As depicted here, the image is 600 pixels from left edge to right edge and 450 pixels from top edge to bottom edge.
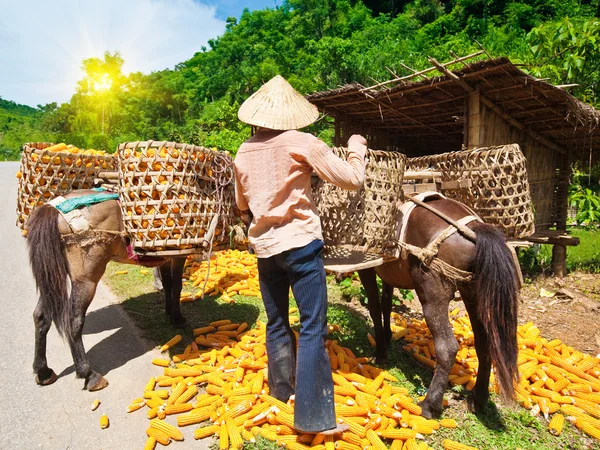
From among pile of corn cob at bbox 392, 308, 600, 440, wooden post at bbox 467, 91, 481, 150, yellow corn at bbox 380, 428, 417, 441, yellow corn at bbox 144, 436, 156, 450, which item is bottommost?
pile of corn cob at bbox 392, 308, 600, 440

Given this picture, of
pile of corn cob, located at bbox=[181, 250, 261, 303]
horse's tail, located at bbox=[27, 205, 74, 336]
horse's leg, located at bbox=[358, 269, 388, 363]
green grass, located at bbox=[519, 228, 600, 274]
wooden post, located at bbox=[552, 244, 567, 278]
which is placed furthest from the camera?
green grass, located at bbox=[519, 228, 600, 274]

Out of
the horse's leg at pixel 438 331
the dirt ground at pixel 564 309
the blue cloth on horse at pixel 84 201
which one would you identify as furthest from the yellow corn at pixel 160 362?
the dirt ground at pixel 564 309

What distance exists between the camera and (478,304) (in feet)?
9.11

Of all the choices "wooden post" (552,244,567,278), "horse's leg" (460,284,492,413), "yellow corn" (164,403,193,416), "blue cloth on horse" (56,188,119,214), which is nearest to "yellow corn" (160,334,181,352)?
"yellow corn" (164,403,193,416)

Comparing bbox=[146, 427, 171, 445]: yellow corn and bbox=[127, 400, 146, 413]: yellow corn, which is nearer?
bbox=[146, 427, 171, 445]: yellow corn

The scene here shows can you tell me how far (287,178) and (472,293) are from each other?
1723 millimetres

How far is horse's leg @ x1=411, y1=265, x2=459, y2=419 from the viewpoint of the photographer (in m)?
2.88

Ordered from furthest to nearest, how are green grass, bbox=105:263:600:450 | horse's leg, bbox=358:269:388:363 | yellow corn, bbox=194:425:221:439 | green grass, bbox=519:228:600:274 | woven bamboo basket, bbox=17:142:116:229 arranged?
green grass, bbox=519:228:600:274 < horse's leg, bbox=358:269:388:363 < woven bamboo basket, bbox=17:142:116:229 < green grass, bbox=105:263:600:450 < yellow corn, bbox=194:425:221:439

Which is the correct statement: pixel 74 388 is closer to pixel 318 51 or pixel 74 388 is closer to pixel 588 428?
pixel 588 428

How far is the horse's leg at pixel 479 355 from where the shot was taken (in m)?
2.98

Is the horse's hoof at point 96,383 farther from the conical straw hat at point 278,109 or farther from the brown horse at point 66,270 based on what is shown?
the conical straw hat at point 278,109

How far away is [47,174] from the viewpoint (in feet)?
12.1

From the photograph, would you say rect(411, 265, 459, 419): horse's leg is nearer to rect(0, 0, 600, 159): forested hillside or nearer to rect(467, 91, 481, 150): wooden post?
rect(467, 91, 481, 150): wooden post

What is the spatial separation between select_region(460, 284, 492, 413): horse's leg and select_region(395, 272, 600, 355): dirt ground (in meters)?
2.19
